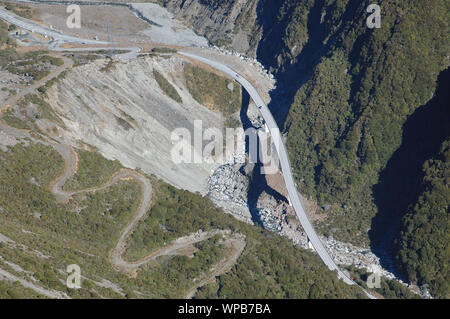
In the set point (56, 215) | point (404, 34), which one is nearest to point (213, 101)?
point (404, 34)

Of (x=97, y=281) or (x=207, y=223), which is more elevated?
(x=207, y=223)

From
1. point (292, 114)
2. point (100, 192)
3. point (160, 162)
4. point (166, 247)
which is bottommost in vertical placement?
point (166, 247)

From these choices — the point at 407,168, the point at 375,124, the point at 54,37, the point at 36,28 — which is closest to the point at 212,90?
the point at 375,124

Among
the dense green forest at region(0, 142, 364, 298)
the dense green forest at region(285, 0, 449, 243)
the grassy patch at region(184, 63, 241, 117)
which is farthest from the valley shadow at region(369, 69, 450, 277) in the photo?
the grassy patch at region(184, 63, 241, 117)

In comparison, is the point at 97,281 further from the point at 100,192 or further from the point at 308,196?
the point at 308,196

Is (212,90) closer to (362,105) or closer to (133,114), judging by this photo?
(133,114)

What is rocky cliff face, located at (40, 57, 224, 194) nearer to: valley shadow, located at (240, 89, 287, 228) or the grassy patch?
the grassy patch
